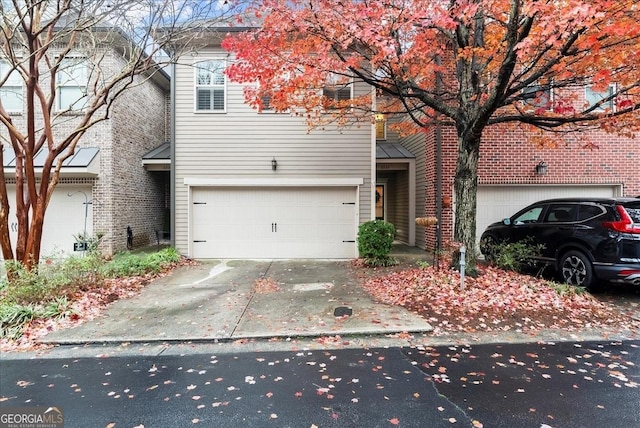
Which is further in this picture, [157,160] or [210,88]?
[157,160]

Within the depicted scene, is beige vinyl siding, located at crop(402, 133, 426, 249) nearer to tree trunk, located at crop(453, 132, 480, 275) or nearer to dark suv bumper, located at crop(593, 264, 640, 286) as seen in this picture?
tree trunk, located at crop(453, 132, 480, 275)

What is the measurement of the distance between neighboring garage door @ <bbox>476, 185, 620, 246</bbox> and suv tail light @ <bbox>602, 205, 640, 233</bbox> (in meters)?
4.02

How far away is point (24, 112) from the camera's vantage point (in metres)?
9.70

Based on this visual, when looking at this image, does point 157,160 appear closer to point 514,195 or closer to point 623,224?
point 514,195

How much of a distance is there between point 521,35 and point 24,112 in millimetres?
12214

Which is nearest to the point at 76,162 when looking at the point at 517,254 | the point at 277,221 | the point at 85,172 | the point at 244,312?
the point at 85,172

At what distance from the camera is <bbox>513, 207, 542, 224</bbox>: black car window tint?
23.7 feet

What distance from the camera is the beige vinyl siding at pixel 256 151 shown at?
949 cm

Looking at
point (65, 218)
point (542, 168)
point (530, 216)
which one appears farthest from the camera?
point (65, 218)

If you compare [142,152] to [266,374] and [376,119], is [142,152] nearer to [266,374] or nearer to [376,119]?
[376,119]

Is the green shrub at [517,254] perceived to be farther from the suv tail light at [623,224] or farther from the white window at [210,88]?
the white window at [210,88]

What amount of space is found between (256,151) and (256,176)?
694 mm

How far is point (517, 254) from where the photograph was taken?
268 inches

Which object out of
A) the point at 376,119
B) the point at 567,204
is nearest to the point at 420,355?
the point at 567,204
